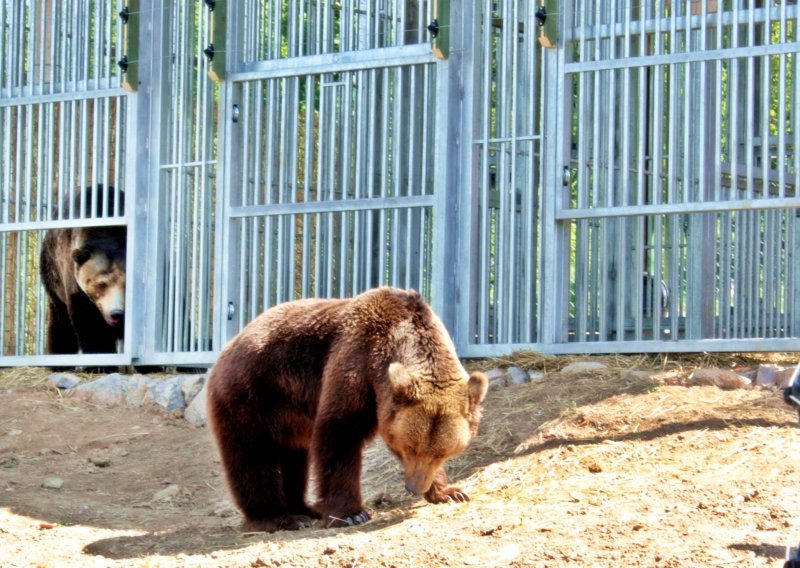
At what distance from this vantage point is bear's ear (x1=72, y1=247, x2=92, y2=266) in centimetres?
1239

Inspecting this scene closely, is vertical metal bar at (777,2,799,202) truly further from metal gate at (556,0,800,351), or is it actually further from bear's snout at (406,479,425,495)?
bear's snout at (406,479,425,495)

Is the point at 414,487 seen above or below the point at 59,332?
below

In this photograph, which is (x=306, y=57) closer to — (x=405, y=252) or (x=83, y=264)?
(x=405, y=252)

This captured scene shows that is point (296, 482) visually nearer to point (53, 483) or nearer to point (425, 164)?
point (53, 483)

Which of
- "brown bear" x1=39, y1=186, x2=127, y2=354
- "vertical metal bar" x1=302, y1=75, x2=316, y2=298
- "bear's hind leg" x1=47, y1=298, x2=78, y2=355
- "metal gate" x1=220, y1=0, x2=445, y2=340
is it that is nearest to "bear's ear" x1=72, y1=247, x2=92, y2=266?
"brown bear" x1=39, y1=186, x2=127, y2=354

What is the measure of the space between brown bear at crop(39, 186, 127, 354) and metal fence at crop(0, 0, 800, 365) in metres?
0.53

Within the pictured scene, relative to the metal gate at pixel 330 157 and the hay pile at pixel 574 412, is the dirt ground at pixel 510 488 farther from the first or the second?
the metal gate at pixel 330 157

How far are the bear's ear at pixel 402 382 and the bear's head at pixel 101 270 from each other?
20.1 feet

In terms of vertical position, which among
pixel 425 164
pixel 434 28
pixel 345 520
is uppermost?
pixel 434 28

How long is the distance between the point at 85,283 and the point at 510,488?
6.29 m

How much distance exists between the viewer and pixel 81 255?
12.4 m

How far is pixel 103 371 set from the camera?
38.2 ft

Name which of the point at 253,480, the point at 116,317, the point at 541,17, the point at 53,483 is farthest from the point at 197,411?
the point at 541,17

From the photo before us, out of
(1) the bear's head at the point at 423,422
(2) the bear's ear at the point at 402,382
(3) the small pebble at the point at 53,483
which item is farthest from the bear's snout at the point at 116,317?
(2) the bear's ear at the point at 402,382
